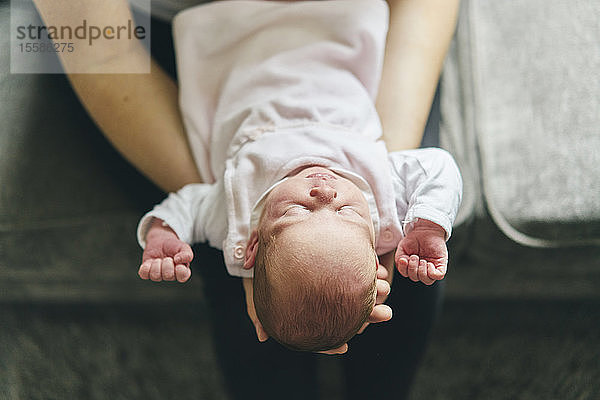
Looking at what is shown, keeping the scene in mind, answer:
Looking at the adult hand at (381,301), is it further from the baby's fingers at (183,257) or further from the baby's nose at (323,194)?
the baby's fingers at (183,257)

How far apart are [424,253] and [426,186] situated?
7 cm

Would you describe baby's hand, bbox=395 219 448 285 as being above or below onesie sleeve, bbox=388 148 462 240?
below

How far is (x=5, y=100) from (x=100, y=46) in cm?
19

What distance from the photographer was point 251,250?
58 centimetres

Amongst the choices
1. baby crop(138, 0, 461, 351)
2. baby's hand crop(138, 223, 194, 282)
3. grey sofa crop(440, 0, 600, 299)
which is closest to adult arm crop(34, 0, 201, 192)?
baby crop(138, 0, 461, 351)

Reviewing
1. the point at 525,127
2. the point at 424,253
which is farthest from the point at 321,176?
the point at 525,127

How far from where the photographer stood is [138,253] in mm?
783

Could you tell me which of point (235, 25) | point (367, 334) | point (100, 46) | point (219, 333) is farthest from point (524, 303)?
point (100, 46)

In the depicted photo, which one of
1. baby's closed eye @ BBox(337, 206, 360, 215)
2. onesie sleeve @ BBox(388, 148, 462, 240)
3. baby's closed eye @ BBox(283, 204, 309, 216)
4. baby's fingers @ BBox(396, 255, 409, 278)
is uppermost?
onesie sleeve @ BBox(388, 148, 462, 240)

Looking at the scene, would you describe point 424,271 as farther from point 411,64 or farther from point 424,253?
point 411,64

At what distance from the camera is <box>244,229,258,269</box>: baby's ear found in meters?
0.58

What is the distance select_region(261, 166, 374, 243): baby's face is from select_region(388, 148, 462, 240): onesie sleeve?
0.05 meters

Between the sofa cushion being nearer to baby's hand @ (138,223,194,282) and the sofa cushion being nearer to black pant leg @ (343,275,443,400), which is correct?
black pant leg @ (343,275,443,400)

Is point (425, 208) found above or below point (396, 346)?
above
